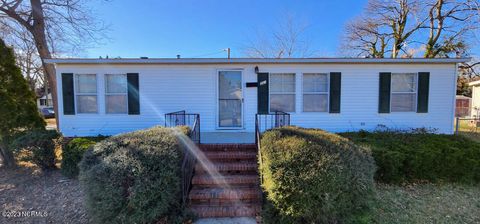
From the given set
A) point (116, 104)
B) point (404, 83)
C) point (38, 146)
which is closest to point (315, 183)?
point (38, 146)

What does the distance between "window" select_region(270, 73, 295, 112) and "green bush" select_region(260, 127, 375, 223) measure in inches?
156

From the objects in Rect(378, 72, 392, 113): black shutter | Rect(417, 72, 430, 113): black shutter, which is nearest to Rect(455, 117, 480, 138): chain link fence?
Rect(417, 72, 430, 113): black shutter

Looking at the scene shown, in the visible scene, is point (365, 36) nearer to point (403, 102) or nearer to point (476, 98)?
point (476, 98)

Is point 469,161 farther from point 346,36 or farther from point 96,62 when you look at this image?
point 346,36

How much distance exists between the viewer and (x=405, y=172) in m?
4.31

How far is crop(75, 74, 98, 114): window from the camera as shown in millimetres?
6742

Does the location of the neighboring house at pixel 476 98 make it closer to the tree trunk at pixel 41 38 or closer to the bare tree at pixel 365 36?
the bare tree at pixel 365 36

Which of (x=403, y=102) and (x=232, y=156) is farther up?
(x=403, y=102)

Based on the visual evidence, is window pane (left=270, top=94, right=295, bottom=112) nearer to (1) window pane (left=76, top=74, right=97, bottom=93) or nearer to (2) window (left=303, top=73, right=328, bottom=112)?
(2) window (left=303, top=73, right=328, bottom=112)

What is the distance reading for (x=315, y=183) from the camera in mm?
2537

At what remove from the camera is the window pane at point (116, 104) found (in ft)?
22.4

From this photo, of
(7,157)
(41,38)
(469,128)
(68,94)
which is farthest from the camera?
(469,128)

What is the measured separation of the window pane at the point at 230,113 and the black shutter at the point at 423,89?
18.3 ft

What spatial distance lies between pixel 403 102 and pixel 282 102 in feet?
12.6
